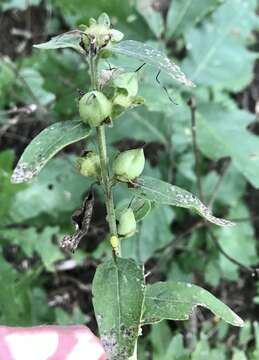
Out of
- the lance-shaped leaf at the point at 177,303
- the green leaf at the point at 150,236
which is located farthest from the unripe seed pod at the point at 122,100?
the green leaf at the point at 150,236

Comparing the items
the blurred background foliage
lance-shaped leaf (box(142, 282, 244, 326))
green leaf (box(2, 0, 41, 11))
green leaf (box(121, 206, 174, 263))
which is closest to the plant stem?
lance-shaped leaf (box(142, 282, 244, 326))

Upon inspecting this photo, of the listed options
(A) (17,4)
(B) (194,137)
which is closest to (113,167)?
(B) (194,137)

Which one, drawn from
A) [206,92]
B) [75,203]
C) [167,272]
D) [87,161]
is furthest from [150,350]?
[87,161]

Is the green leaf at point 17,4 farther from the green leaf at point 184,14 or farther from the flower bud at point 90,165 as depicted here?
the flower bud at point 90,165

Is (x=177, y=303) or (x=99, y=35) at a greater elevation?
(x=99, y=35)

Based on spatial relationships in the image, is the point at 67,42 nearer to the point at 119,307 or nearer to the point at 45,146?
the point at 45,146

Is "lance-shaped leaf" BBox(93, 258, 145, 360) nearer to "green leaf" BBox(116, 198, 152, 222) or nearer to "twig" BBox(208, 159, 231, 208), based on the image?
"green leaf" BBox(116, 198, 152, 222)
